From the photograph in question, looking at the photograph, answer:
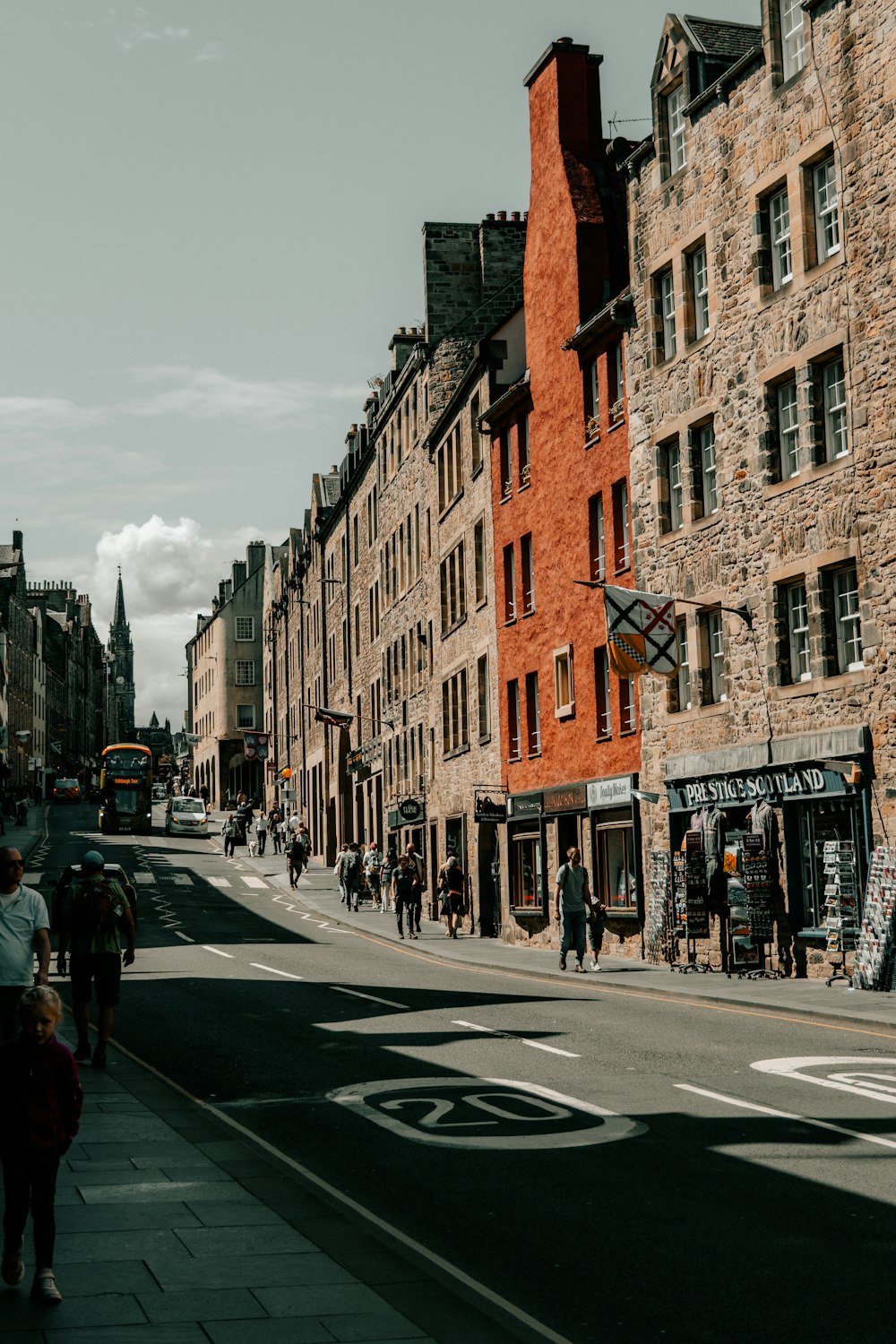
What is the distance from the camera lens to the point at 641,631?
2559cm

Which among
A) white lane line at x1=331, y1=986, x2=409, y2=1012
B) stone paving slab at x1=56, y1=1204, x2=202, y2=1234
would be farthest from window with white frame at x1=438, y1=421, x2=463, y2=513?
stone paving slab at x1=56, y1=1204, x2=202, y2=1234

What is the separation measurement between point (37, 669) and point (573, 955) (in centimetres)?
11209

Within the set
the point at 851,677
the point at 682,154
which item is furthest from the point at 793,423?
the point at 682,154

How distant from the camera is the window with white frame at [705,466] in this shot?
27.4m

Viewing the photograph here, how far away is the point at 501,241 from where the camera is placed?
165 ft

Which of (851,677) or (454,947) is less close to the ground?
(851,677)

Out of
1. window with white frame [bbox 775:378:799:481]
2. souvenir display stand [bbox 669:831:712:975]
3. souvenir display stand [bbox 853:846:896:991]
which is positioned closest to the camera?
souvenir display stand [bbox 853:846:896:991]

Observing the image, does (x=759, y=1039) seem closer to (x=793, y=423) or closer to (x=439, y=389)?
(x=793, y=423)

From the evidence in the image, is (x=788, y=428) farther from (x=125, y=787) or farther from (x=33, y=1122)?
(x=125, y=787)

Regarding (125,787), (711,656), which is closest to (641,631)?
(711,656)

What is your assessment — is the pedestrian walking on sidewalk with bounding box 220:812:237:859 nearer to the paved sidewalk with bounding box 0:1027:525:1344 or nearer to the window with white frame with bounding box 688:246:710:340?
the window with white frame with bounding box 688:246:710:340

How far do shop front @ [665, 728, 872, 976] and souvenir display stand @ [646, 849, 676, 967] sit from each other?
1.24m

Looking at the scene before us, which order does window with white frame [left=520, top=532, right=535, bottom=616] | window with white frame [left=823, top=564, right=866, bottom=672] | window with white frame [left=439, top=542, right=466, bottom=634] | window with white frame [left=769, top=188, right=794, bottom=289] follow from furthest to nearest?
window with white frame [left=439, top=542, right=466, bottom=634]
window with white frame [left=520, top=532, right=535, bottom=616]
window with white frame [left=769, top=188, right=794, bottom=289]
window with white frame [left=823, top=564, right=866, bottom=672]

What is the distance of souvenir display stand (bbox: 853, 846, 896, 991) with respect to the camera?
20.3 m
